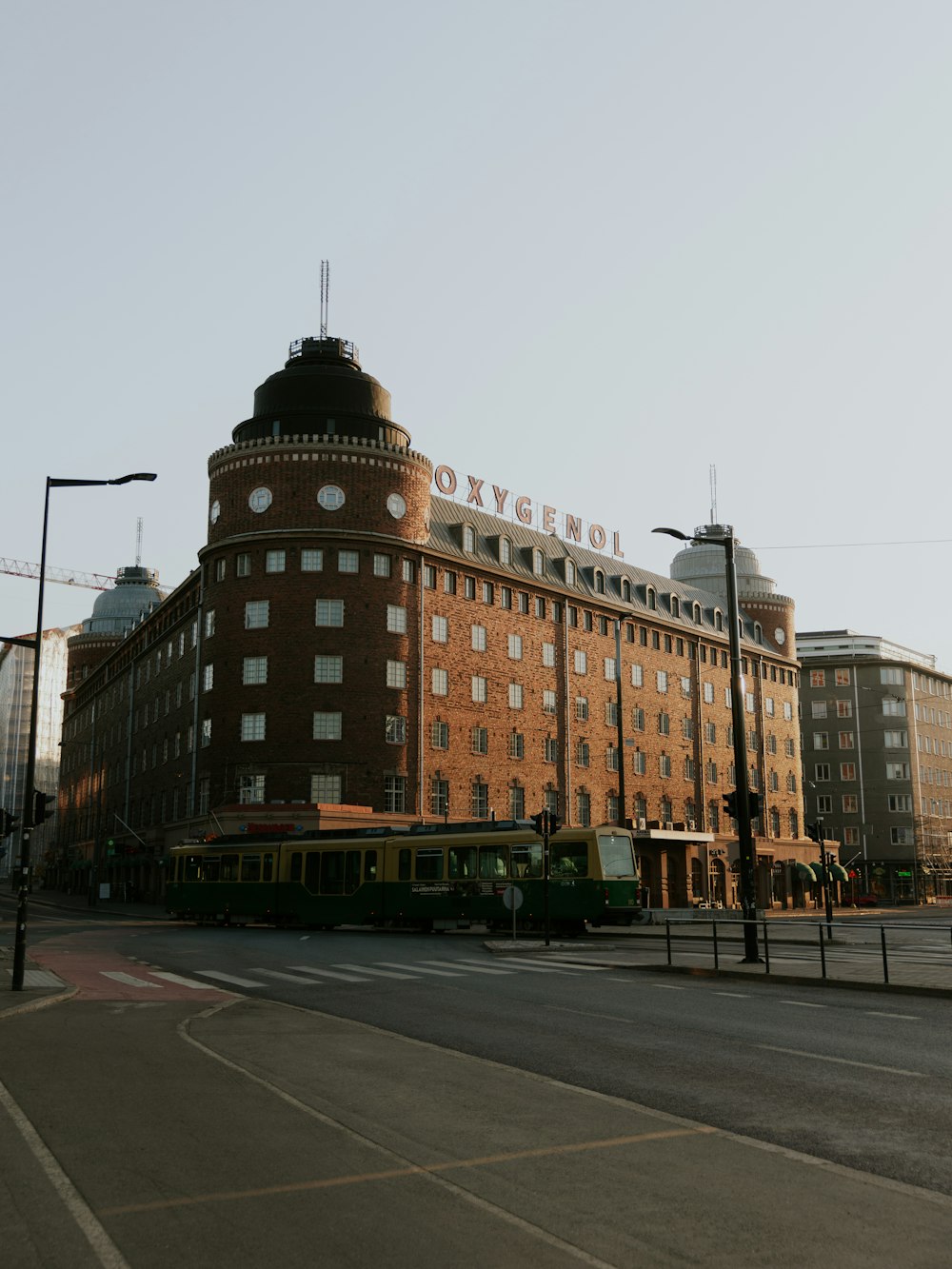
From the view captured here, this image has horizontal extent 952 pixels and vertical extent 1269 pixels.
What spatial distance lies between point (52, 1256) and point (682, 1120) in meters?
4.77

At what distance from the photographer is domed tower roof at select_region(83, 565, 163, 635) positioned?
116 metres

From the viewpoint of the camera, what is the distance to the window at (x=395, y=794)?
5841cm

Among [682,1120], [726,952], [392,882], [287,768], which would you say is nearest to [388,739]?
[287,768]

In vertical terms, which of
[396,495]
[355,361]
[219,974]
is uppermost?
[355,361]

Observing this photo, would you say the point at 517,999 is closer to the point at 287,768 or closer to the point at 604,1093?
the point at 604,1093

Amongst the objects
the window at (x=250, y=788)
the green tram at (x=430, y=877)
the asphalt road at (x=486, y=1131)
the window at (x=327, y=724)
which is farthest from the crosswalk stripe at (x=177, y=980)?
the window at (x=327, y=724)

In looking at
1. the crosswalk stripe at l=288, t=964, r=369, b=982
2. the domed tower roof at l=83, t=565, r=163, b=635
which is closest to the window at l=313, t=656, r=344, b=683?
the crosswalk stripe at l=288, t=964, r=369, b=982

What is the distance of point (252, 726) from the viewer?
5853cm

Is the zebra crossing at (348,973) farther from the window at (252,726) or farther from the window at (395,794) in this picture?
the window at (252,726)

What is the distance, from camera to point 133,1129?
8750 mm

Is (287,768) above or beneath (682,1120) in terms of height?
above

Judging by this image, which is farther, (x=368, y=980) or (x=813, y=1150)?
→ (x=368, y=980)

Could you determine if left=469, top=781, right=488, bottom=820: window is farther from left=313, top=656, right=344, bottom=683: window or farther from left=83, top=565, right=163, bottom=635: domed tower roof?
left=83, top=565, right=163, bottom=635: domed tower roof

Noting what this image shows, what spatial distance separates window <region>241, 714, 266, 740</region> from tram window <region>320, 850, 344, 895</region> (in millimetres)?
18180
